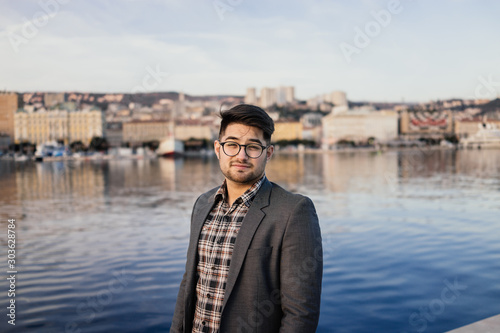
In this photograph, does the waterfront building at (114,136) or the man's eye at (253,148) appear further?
the waterfront building at (114,136)

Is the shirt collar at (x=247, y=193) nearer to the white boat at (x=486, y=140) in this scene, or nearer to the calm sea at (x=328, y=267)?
the calm sea at (x=328, y=267)

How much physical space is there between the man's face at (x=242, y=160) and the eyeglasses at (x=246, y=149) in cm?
1

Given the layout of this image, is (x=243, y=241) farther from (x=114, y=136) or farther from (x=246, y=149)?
(x=114, y=136)

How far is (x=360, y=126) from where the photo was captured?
141 meters

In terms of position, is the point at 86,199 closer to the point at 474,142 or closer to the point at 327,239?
the point at 327,239

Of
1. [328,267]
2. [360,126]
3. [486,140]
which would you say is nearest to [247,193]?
[328,267]

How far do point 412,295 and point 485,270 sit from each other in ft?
4.87

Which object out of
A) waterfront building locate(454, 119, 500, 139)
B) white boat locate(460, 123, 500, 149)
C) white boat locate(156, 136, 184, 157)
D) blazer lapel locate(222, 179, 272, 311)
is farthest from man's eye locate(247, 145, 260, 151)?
waterfront building locate(454, 119, 500, 139)

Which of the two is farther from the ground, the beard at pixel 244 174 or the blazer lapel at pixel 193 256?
the beard at pixel 244 174

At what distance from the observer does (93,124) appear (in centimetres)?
12381

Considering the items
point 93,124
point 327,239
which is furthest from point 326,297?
point 93,124

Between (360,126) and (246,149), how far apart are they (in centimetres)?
14269

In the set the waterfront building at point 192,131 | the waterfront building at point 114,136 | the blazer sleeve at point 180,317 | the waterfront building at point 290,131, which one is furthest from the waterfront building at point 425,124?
the blazer sleeve at point 180,317

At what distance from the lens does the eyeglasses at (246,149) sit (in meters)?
2.12
